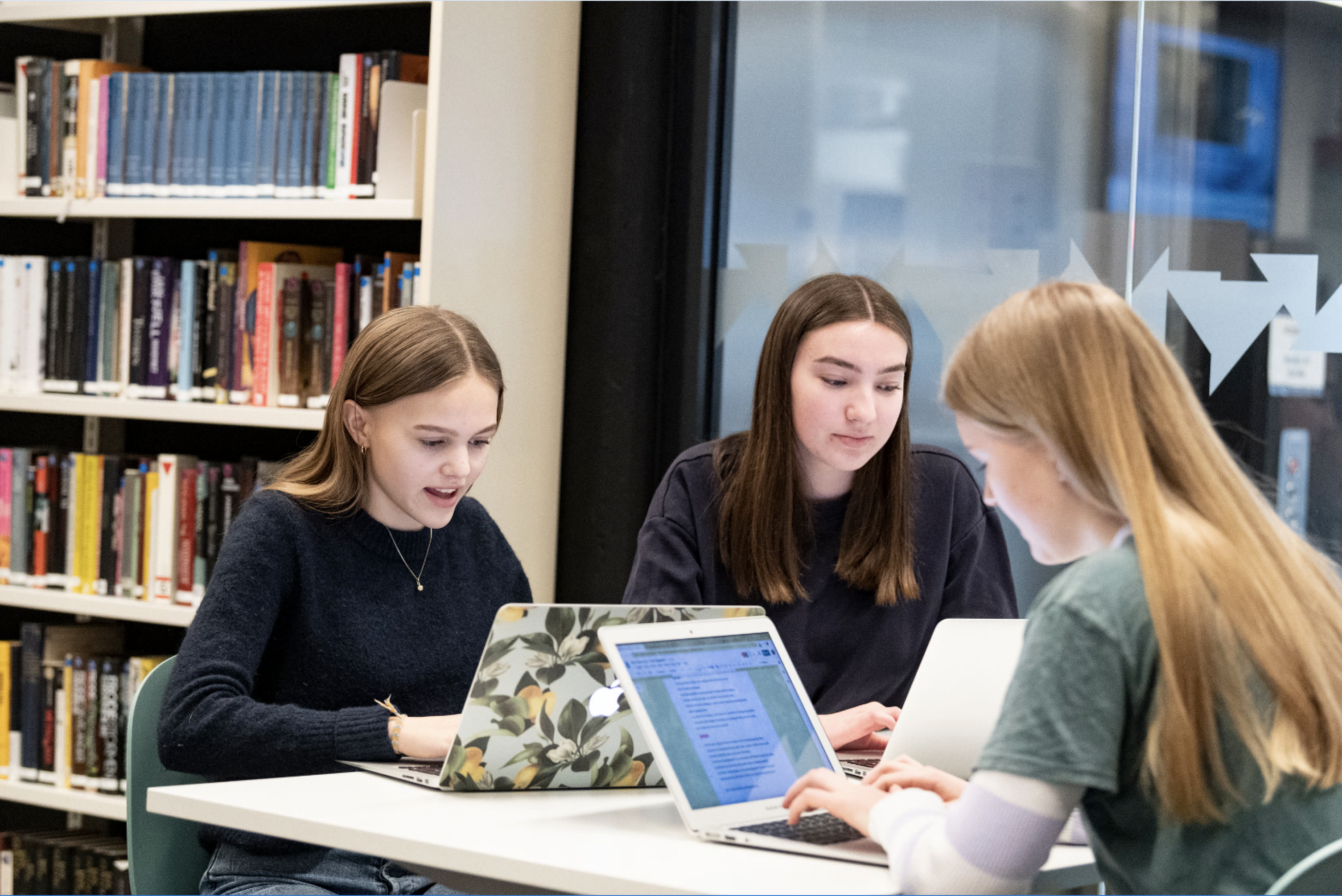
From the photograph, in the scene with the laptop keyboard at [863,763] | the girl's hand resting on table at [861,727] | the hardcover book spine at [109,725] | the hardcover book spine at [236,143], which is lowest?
the hardcover book spine at [109,725]

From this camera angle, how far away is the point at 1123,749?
47.2 inches

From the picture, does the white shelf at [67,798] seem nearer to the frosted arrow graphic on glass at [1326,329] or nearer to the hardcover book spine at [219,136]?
the hardcover book spine at [219,136]

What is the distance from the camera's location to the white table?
4.14ft

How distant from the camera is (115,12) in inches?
121

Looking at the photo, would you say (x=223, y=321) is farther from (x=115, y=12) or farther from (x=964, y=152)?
(x=964, y=152)

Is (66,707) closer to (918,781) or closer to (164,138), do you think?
(164,138)

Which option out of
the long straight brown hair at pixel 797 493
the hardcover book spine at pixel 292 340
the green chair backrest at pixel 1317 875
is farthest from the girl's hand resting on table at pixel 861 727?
the hardcover book spine at pixel 292 340

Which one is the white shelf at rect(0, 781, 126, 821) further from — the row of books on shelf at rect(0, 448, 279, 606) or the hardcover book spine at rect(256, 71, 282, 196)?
the hardcover book spine at rect(256, 71, 282, 196)

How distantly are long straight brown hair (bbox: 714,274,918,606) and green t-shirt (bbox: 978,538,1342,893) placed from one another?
904mm

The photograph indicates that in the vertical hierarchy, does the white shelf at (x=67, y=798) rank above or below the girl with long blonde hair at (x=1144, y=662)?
below

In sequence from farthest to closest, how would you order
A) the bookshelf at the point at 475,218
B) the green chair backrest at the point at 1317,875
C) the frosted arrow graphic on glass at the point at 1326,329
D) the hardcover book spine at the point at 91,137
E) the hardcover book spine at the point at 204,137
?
the hardcover book spine at the point at 91,137, the hardcover book spine at the point at 204,137, the bookshelf at the point at 475,218, the frosted arrow graphic on glass at the point at 1326,329, the green chair backrest at the point at 1317,875

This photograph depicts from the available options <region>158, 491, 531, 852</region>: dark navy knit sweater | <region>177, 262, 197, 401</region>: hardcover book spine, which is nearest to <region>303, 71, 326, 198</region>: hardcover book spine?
<region>177, 262, 197, 401</region>: hardcover book spine

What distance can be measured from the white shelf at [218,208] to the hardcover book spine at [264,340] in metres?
0.13

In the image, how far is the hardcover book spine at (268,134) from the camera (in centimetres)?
292
